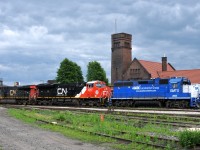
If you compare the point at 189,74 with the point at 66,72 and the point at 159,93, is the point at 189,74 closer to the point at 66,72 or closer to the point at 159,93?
the point at 66,72

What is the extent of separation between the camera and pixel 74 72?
Answer: 292 ft

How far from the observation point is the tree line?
88.0 m

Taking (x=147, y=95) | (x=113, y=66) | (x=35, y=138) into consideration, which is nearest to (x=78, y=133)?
(x=35, y=138)

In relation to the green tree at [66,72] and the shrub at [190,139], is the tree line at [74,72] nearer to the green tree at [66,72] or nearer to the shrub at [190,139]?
the green tree at [66,72]

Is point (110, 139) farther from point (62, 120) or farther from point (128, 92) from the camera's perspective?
point (128, 92)

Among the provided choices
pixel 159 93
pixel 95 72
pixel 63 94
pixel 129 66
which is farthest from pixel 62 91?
pixel 129 66

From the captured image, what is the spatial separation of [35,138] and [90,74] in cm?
7612

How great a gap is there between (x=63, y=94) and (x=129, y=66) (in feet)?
149

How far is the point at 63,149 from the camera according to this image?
11.1m

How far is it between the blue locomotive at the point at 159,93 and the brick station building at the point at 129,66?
42967mm

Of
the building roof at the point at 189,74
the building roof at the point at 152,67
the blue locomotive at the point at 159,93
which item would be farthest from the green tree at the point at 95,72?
the blue locomotive at the point at 159,93

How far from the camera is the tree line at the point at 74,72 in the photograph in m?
88.0

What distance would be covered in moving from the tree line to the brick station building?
5128mm

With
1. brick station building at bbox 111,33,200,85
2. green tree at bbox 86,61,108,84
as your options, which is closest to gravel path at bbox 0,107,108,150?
brick station building at bbox 111,33,200,85
